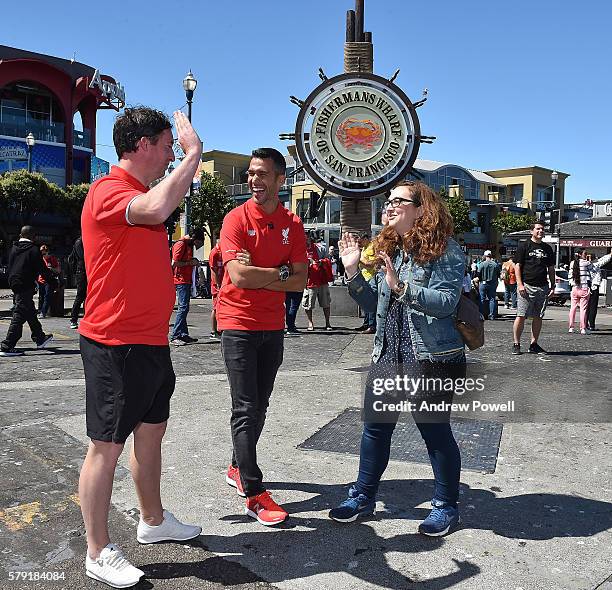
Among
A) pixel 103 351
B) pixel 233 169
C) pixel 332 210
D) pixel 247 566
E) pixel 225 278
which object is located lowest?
pixel 247 566

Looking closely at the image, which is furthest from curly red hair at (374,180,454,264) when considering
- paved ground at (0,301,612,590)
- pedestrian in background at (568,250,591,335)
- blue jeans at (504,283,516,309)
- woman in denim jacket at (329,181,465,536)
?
blue jeans at (504,283,516,309)

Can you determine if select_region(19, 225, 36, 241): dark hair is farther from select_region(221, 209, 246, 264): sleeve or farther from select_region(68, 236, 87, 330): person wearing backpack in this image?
select_region(221, 209, 246, 264): sleeve

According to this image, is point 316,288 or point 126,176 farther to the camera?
point 316,288

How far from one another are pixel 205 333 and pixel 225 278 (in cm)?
829

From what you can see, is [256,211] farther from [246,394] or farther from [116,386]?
[116,386]

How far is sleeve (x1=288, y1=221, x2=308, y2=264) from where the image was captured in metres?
3.71

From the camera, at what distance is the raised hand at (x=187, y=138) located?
2641 millimetres

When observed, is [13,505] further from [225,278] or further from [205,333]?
[205,333]

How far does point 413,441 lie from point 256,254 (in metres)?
2.04

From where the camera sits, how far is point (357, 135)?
14.4 meters

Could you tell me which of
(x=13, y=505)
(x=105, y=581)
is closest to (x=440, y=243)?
(x=105, y=581)

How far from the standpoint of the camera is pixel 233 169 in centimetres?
7625

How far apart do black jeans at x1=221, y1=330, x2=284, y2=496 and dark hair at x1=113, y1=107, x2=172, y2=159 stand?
1162 mm

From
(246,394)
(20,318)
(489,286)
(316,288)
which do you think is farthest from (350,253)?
(489,286)
